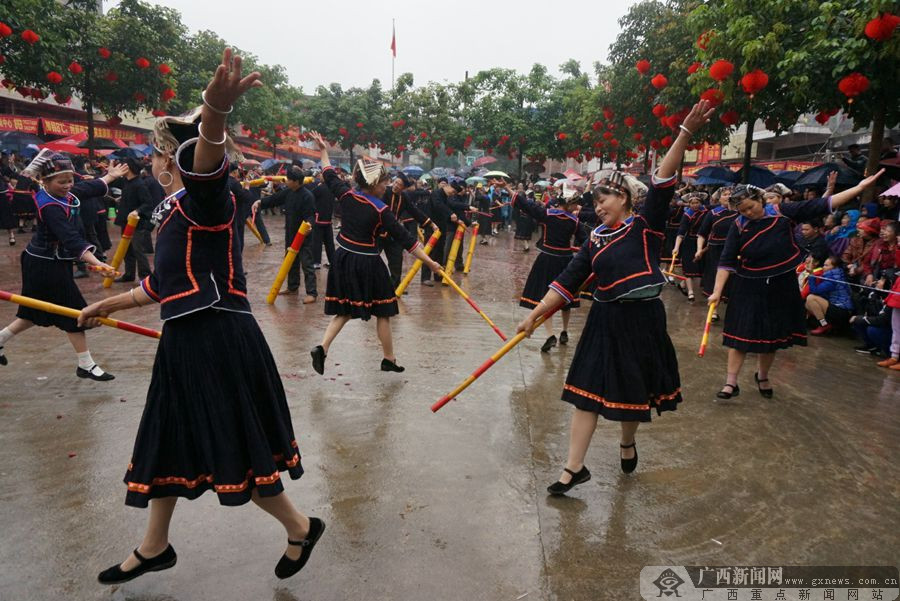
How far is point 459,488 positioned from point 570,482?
67 cm

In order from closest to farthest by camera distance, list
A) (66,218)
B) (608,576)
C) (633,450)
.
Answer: (608,576) < (633,450) < (66,218)

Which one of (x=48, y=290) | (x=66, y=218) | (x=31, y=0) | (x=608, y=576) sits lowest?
(x=608, y=576)

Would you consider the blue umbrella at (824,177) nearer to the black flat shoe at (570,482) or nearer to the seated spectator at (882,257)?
the seated spectator at (882,257)

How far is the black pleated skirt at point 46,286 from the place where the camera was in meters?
5.26

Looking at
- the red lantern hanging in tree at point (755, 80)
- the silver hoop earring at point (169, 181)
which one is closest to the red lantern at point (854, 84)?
the red lantern hanging in tree at point (755, 80)

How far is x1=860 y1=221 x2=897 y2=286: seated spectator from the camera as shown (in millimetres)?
7480

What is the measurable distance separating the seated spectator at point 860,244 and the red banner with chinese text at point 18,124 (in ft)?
92.2

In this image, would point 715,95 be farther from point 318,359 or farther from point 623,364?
point 318,359

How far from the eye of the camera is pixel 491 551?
3119 mm

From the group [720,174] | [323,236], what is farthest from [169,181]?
[720,174]

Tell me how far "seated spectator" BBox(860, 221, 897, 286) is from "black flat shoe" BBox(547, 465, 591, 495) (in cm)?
595

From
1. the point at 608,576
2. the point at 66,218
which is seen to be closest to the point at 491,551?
the point at 608,576

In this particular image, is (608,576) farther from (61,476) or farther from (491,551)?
(61,476)

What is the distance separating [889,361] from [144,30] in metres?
16.8
